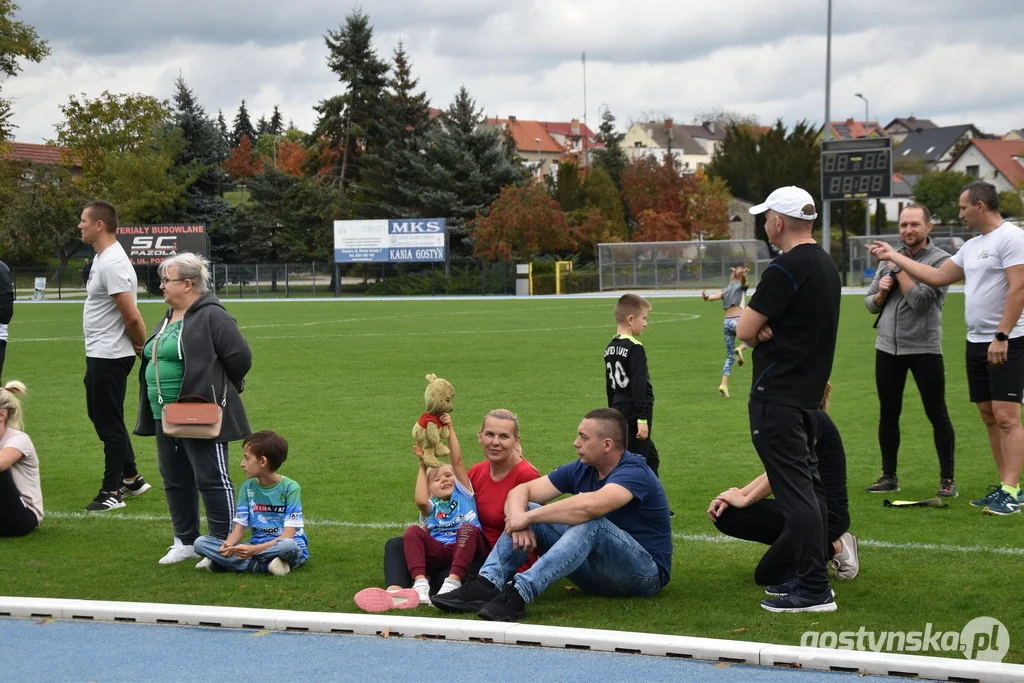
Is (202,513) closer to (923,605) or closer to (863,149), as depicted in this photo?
(923,605)

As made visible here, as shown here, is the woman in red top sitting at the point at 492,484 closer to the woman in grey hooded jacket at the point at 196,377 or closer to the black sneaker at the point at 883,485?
the woman in grey hooded jacket at the point at 196,377

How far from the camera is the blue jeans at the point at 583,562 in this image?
5125 millimetres

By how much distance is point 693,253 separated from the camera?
55.9 m

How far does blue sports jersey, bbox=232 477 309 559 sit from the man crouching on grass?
1232 mm

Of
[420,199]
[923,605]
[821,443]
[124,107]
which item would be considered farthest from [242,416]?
[124,107]

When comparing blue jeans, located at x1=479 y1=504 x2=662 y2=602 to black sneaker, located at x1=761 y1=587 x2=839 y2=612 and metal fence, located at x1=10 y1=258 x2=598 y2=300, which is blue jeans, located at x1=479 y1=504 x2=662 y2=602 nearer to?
black sneaker, located at x1=761 y1=587 x2=839 y2=612

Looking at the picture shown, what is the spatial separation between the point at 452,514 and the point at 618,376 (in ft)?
6.27

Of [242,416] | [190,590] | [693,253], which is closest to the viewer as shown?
[190,590]

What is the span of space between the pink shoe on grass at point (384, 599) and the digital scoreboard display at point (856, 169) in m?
45.9

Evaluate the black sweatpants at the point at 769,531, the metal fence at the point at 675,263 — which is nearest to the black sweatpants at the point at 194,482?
the black sweatpants at the point at 769,531

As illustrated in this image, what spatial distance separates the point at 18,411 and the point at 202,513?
4.67ft

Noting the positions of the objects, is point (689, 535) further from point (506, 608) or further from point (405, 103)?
point (405, 103)

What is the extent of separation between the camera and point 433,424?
19.3 feet

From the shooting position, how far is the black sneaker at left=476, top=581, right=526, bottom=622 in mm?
5074
